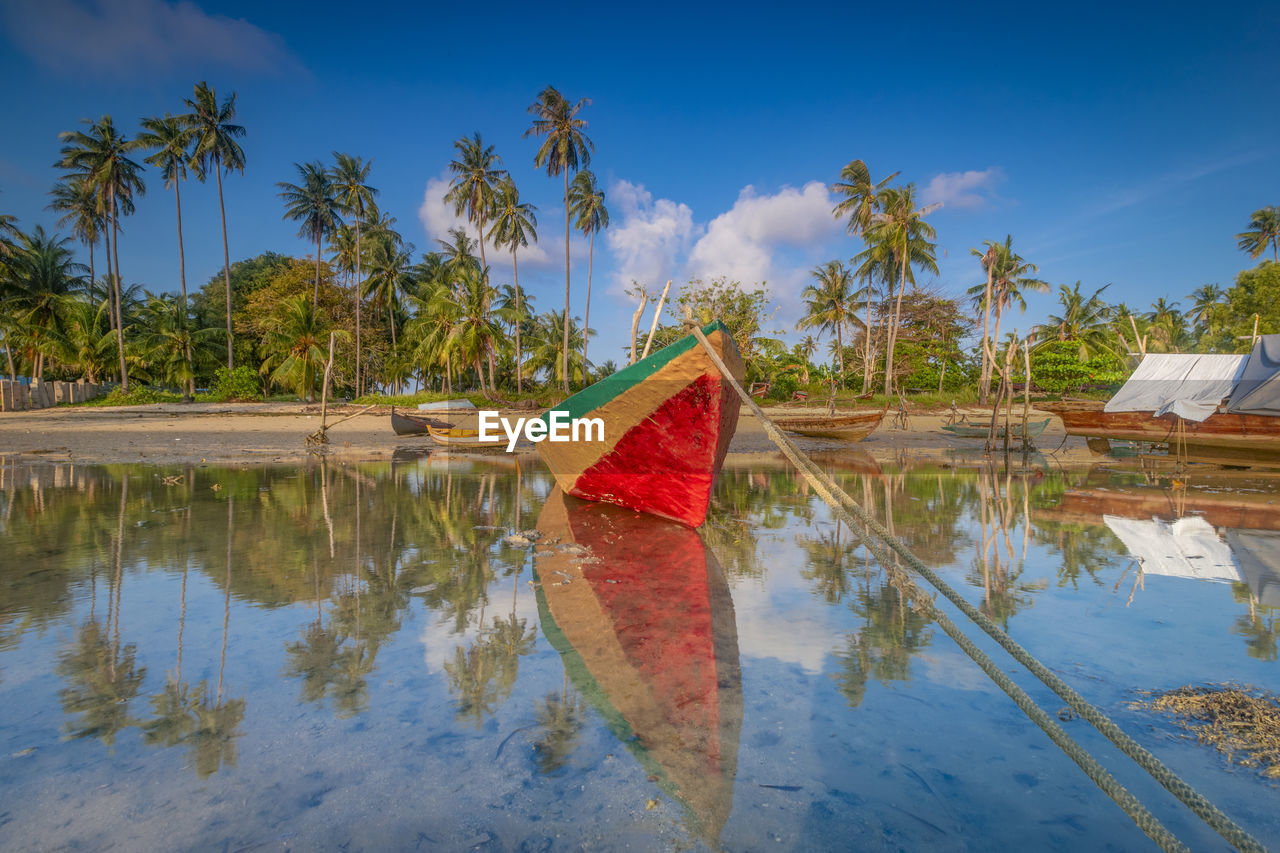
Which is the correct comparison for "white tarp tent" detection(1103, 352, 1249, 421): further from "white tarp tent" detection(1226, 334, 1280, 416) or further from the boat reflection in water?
the boat reflection in water

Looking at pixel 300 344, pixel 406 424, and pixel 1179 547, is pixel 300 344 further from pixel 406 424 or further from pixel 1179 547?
pixel 1179 547

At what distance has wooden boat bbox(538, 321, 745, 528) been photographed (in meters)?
5.78

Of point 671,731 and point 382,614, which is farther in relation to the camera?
point 382,614

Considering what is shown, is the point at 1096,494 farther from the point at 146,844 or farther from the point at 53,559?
the point at 53,559

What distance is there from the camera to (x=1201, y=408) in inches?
472

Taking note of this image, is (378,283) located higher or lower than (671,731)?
higher

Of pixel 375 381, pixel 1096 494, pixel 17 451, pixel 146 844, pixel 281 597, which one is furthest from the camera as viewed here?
pixel 375 381

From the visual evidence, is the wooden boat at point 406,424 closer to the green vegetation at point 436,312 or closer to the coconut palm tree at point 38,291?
the green vegetation at point 436,312

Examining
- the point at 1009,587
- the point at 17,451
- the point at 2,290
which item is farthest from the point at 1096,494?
the point at 2,290

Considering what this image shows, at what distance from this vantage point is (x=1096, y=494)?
29.2 feet

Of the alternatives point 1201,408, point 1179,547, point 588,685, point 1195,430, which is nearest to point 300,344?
point 588,685

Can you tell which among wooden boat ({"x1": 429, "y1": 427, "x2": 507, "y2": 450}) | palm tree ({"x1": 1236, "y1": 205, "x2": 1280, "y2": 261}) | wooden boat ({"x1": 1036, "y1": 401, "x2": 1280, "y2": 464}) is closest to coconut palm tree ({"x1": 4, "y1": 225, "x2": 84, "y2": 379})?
wooden boat ({"x1": 429, "y1": 427, "x2": 507, "y2": 450})

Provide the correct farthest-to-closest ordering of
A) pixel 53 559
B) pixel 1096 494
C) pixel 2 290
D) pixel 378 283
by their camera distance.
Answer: pixel 378 283
pixel 2 290
pixel 1096 494
pixel 53 559

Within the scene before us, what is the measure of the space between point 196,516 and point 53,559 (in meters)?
1.86
